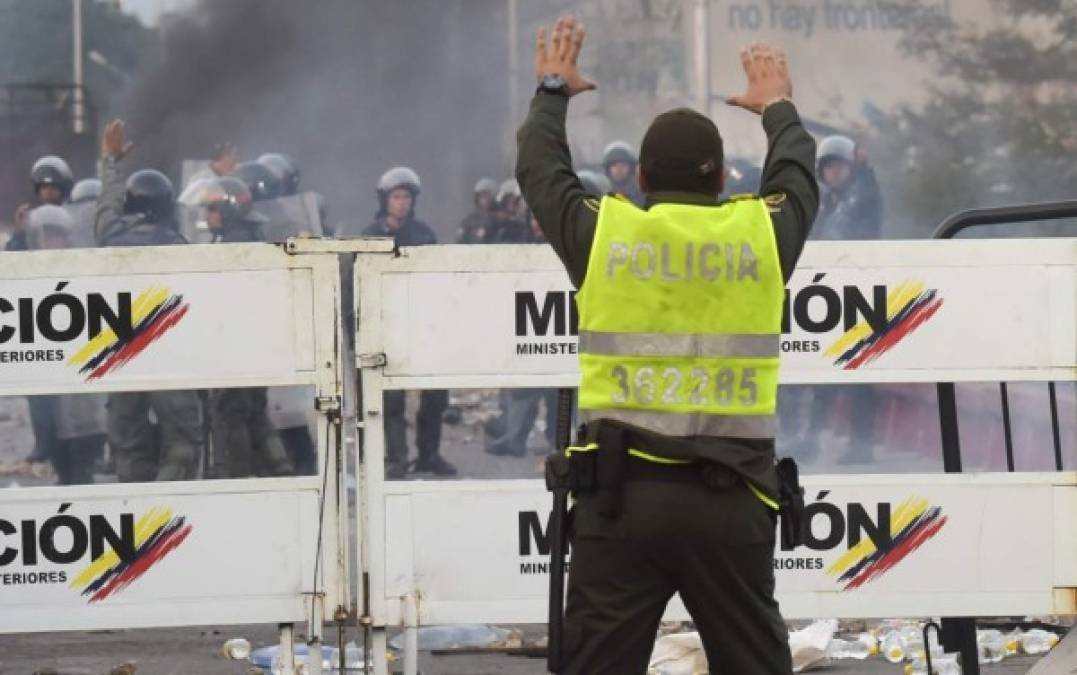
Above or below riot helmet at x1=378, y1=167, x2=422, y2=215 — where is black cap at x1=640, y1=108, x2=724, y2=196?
below

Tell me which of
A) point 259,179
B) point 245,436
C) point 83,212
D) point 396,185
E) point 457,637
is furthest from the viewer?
point 83,212

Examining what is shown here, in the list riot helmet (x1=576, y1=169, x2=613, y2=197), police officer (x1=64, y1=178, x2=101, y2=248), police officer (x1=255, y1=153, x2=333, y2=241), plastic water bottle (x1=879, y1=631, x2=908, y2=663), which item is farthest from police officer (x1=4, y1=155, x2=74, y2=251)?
plastic water bottle (x1=879, y1=631, x2=908, y2=663)

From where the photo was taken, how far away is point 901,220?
87.7 feet

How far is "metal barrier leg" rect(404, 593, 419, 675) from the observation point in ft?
20.1

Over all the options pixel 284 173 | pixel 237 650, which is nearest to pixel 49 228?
pixel 284 173

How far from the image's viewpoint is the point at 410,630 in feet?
20.3

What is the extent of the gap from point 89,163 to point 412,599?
22851 mm

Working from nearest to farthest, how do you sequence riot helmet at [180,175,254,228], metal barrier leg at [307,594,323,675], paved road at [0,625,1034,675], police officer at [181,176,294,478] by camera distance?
metal barrier leg at [307,594,323,675]
paved road at [0,625,1034,675]
police officer at [181,176,294,478]
riot helmet at [180,175,254,228]

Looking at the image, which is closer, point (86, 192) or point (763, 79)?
point (763, 79)

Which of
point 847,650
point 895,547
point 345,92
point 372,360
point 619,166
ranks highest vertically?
point 345,92

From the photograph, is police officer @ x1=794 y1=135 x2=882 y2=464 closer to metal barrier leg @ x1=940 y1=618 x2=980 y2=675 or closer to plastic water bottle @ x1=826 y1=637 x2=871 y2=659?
plastic water bottle @ x1=826 y1=637 x2=871 y2=659

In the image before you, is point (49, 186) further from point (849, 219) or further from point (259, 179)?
point (849, 219)

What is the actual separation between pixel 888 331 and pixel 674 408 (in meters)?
2.00

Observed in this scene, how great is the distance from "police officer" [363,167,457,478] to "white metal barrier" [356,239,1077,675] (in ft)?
21.0
